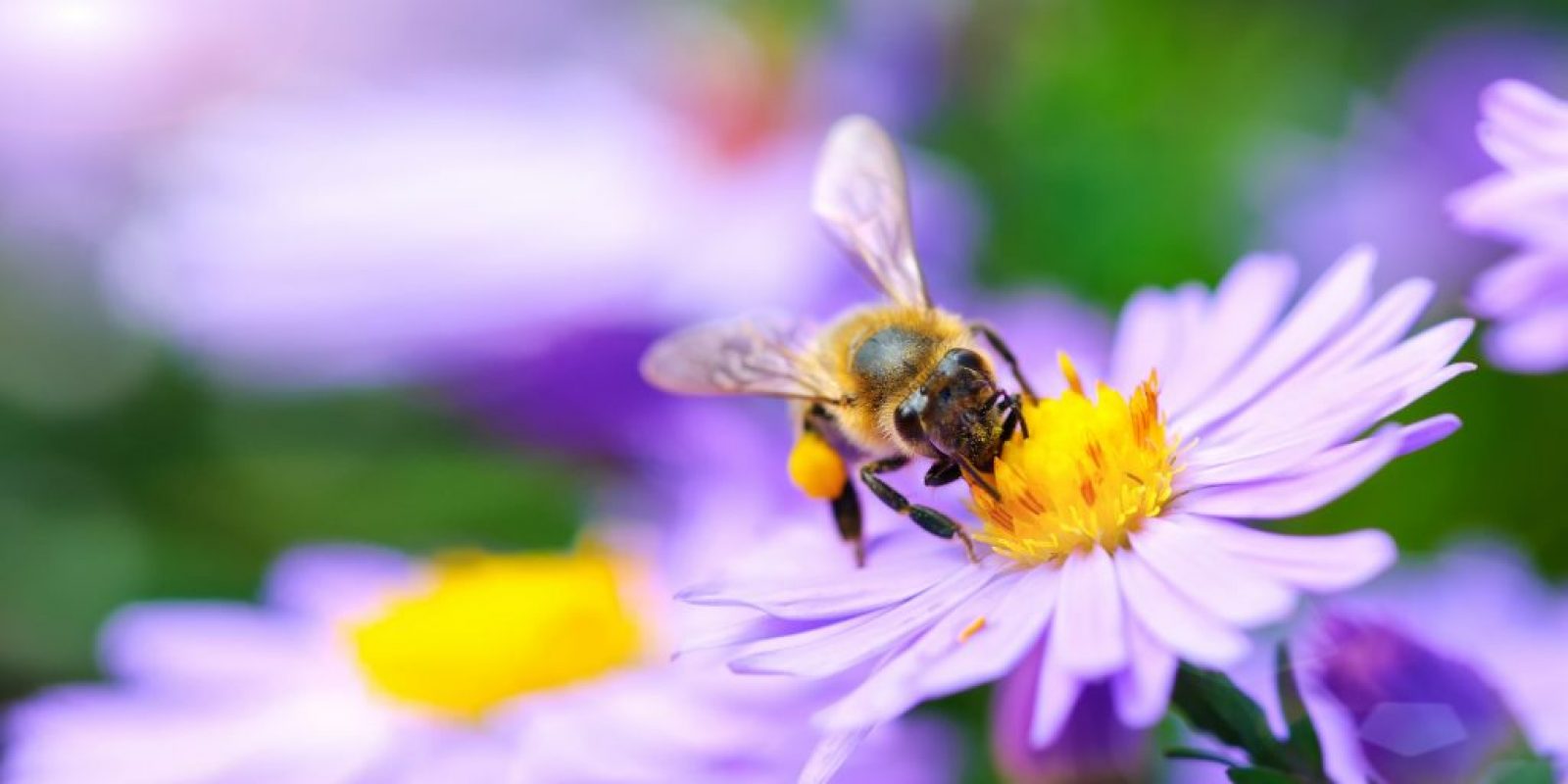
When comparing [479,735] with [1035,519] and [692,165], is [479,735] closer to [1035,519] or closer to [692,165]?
[1035,519]

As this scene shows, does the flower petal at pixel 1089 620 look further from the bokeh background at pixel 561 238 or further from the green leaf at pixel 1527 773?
the bokeh background at pixel 561 238

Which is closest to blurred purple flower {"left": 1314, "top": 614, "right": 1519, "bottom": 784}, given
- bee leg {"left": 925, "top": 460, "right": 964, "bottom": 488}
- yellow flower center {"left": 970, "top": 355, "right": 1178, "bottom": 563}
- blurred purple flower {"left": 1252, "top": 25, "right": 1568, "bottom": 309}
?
→ yellow flower center {"left": 970, "top": 355, "right": 1178, "bottom": 563}

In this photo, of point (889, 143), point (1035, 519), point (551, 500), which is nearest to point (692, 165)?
point (551, 500)

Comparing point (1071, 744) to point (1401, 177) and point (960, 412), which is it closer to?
point (960, 412)

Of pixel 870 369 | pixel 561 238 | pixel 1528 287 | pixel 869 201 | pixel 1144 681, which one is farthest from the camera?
pixel 561 238

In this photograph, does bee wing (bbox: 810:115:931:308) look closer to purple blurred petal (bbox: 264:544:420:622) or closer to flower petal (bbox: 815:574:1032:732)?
flower petal (bbox: 815:574:1032:732)

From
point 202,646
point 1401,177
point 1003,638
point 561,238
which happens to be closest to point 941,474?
point 1003,638

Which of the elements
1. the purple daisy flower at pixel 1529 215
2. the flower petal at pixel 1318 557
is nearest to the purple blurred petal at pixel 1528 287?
the purple daisy flower at pixel 1529 215
